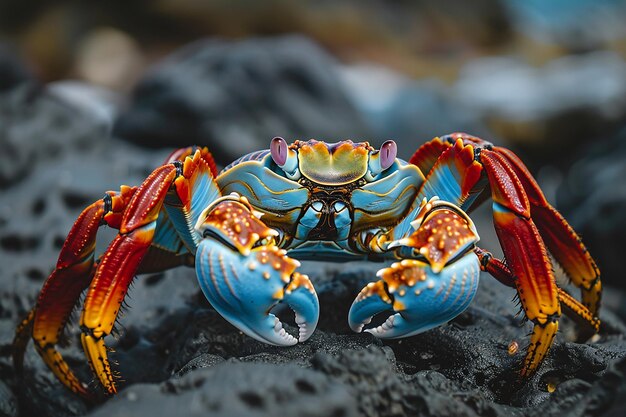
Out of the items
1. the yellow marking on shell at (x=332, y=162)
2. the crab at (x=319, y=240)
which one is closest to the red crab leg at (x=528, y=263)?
the crab at (x=319, y=240)

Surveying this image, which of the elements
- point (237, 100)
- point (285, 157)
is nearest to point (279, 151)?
point (285, 157)


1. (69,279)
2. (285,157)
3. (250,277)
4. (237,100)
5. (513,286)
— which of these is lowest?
(237,100)

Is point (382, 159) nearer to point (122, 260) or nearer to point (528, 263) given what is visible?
point (528, 263)

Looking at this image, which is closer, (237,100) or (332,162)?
(332,162)

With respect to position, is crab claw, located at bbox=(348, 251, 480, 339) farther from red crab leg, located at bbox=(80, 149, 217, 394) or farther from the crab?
red crab leg, located at bbox=(80, 149, 217, 394)

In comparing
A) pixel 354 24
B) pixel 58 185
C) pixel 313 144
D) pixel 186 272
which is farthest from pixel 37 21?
pixel 313 144

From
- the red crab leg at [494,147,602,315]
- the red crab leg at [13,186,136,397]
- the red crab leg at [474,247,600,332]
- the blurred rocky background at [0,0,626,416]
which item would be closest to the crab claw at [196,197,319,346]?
the blurred rocky background at [0,0,626,416]
